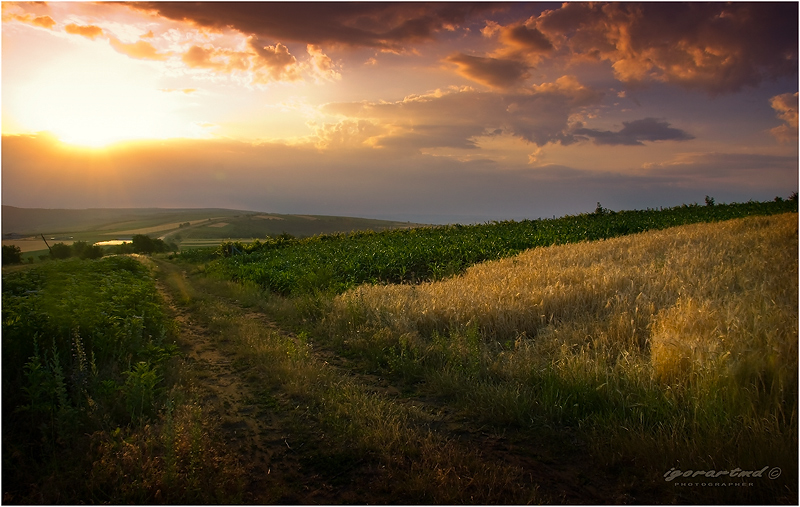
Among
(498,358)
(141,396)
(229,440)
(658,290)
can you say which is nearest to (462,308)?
(498,358)

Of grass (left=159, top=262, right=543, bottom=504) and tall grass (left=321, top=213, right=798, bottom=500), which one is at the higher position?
tall grass (left=321, top=213, right=798, bottom=500)

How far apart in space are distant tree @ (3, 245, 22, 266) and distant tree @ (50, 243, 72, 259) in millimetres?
11279

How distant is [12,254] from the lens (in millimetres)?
11812

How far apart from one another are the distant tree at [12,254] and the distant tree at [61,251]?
37.0 feet

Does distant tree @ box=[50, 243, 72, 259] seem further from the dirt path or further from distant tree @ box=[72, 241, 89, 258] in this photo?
the dirt path

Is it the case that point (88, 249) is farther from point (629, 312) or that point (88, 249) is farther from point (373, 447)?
point (629, 312)

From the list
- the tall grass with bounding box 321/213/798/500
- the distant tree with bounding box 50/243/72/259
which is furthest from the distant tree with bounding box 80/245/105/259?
the tall grass with bounding box 321/213/798/500

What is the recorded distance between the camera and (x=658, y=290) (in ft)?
27.7

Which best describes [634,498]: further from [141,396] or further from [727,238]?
[727,238]

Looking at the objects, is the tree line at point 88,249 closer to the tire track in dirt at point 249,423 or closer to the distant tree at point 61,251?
the distant tree at point 61,251

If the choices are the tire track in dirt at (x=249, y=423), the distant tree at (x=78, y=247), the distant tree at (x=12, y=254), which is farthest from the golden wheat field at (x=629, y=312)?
the distant tree at (x=78, y=247)

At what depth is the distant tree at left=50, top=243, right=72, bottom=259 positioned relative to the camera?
73.8 ft

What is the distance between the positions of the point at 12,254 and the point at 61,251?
48.9 ft

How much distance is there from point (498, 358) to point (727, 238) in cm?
1261
